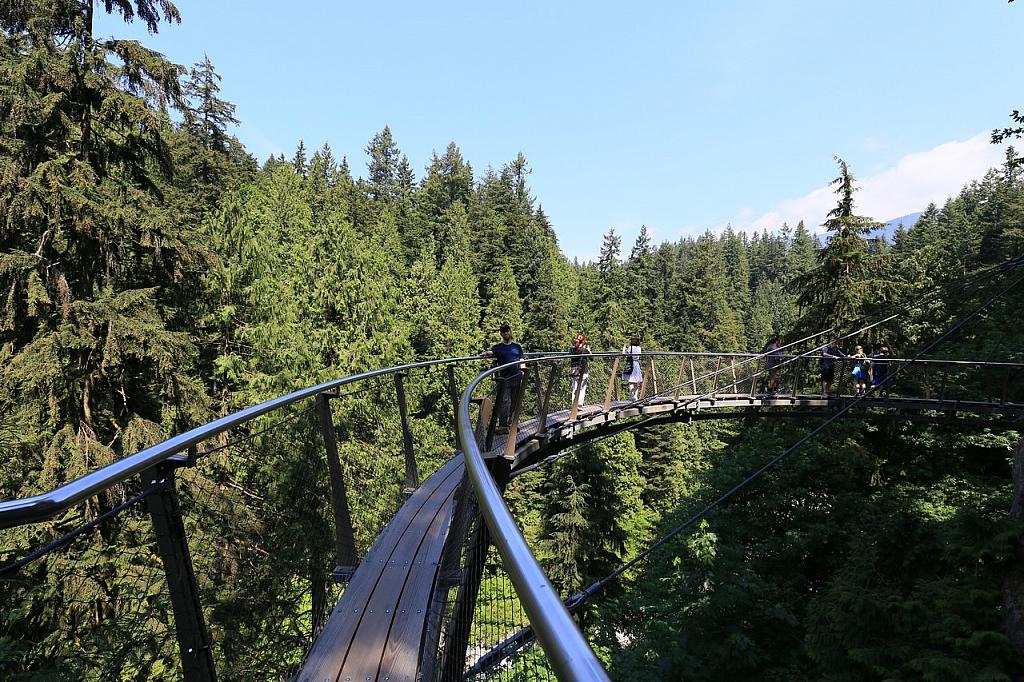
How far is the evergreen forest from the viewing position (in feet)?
19.0

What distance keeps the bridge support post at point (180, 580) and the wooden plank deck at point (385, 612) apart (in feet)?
2.23

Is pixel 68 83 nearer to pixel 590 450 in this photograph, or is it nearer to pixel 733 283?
pixel 590 450

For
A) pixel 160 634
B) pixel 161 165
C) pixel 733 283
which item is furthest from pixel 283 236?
pixel 733 283

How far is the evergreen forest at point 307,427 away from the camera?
19.0 feet

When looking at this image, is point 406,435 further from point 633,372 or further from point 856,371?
point 856,371

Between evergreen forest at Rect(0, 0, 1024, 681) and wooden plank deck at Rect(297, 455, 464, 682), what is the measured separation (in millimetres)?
463

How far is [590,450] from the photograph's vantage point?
72.6 ft

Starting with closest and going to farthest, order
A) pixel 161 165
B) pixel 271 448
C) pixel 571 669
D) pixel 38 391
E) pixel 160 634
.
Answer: pixel 571 669 < pixel 160 634 < pixel 271 448 < pixel 38 391 < pixel 161 165

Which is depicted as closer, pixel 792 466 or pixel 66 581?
pixel 66 581

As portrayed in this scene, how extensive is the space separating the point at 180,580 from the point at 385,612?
4.18ft

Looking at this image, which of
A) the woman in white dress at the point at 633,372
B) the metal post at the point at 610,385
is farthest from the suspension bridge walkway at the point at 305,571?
the woman in white dress at the point at 633,372

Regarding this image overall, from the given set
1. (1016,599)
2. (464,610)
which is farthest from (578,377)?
(464,610)

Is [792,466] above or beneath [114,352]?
beneath

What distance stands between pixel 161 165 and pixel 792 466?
16.8 meters
